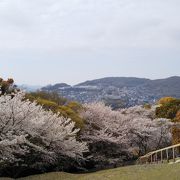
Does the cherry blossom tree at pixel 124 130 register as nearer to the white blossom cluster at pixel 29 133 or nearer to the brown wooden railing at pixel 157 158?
the brown wooden railing at pixel 157 158

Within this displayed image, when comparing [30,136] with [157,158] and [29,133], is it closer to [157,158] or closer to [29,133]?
[29,133]

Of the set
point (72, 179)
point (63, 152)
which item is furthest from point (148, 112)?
point (72, 179)

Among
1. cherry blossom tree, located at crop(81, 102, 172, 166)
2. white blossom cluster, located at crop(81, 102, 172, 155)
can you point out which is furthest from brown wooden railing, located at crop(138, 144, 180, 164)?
white blossom cluster, located at crop(81, 102, 172, 155)

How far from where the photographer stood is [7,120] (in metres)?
21.2

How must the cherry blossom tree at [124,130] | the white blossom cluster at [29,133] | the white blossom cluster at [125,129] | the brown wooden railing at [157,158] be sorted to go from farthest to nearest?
the white blossom cluster at [125,129] < the cherry blossom tree at [124,130] < the brown wooden railing at [157,158] < the white blossom cluster at [29,133]

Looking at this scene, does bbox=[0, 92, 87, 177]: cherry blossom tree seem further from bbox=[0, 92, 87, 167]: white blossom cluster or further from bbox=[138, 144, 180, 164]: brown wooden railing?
bbox=[138, 144, 180, 164]: brown wooden railing

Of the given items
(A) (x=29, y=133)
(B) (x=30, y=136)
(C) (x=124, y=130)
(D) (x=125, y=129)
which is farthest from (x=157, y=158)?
(A) (x=29, y=133)

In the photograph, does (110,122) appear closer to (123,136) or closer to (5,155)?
(123,136)

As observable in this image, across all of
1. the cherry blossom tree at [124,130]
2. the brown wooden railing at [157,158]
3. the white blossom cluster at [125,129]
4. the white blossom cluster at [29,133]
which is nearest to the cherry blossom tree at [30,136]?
the white blossom cluster at [29,133]

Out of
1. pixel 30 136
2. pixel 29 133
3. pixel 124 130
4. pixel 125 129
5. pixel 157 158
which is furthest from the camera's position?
pixel 125 129

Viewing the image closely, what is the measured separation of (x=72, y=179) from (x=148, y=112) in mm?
32357

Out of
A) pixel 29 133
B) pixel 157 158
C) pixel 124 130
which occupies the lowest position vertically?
pixel 157 158

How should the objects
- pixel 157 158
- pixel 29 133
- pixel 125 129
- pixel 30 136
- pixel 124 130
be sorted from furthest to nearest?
pixel 125 129 < pixel 124 130 < pixel 157 158 < pixel 30 136 < pixel 29 133

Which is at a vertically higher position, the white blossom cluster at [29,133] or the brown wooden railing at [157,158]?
the white blossom cluster at [29,133]
